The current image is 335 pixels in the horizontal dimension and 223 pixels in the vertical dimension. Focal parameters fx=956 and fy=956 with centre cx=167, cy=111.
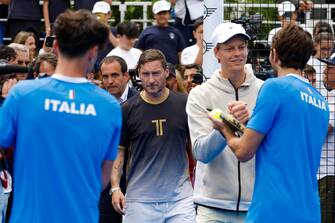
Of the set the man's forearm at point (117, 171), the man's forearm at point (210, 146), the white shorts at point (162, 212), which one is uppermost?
the man's forearm at point (210, 146)

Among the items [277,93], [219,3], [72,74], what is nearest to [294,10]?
[219,3]

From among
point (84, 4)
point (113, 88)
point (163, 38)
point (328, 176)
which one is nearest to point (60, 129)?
point (113, 88)

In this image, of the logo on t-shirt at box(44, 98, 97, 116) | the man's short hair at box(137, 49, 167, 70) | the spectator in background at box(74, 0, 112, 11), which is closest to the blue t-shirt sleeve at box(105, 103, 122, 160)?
the logo on t-shirt at box(44, 98, 97, 116)

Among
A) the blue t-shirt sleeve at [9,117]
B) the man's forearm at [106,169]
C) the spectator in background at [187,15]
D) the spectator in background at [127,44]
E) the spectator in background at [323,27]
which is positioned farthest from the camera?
the spectator in background at [187,15]

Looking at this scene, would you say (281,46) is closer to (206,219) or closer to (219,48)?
(219,48)

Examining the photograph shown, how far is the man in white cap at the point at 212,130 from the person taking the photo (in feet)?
23.0

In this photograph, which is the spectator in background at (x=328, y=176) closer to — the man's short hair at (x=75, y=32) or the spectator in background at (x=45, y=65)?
the spectator in background at (x=45, y=65)

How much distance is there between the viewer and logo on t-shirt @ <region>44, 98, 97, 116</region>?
5.12 metres

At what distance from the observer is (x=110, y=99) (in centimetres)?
534

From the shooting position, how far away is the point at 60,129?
16.9 feet

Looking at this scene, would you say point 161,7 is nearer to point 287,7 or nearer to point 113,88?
point 287,7

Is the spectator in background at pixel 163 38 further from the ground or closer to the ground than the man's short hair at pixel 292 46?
closer to the ground

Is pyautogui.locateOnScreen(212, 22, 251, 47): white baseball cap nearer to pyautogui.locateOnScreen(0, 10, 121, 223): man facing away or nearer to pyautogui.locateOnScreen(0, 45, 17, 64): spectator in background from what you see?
pyautogui.locateOnScreen(0, 10, 121, 223): man facing away

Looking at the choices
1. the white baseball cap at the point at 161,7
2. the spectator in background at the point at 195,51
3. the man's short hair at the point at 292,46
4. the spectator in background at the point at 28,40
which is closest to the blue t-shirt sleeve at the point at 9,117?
the man's short hair at the point at 292,46
